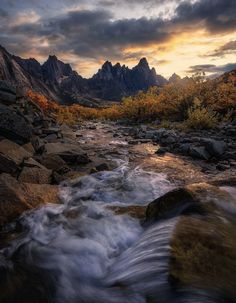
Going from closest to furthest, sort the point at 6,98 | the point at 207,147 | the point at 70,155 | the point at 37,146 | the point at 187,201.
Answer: the point at 187,201
the point at 70,155
the point at 37,146
the point at 207,147
the point at 6,98

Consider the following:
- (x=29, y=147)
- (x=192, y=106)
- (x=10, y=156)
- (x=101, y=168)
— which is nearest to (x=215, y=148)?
(x=101, y=168)

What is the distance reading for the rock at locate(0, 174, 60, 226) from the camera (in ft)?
20.1

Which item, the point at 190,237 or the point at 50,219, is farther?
the point at 50,219

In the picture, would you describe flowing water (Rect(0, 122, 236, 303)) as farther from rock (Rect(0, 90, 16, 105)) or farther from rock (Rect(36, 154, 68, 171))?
rock (Rect(0, 90, 16, 105))

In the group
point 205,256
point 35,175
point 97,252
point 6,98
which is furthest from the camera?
point 6,98

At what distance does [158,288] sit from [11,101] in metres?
13.3

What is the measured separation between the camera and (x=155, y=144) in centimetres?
1501

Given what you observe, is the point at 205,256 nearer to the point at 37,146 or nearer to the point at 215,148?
the point at 215,148

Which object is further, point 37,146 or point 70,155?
point 37,146

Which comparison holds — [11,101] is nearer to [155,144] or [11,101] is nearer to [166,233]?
[155,144]

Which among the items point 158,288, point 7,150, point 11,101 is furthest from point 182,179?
point 11,101

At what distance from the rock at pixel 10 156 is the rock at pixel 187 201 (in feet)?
12.5

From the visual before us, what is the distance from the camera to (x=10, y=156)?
28.6ft

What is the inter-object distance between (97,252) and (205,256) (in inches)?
74.8
